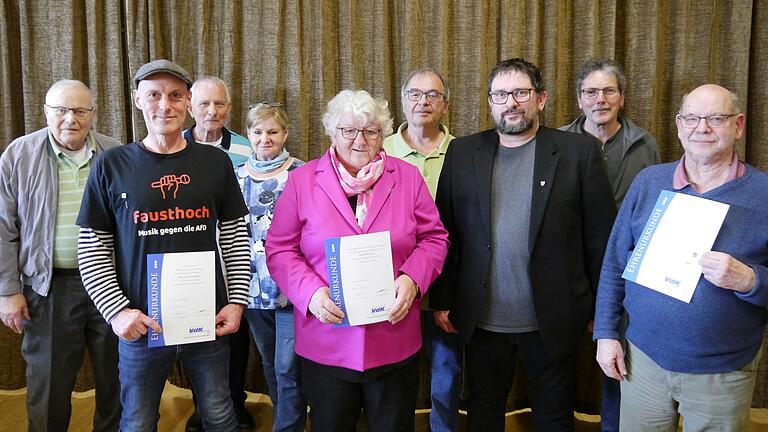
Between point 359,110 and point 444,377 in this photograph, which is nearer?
point 359,110

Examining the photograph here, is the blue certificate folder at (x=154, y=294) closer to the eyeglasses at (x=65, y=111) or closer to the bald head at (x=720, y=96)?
the eyeglasses at (x=65, y=111)

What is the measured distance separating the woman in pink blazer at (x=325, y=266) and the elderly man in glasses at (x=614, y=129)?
40.1 inches

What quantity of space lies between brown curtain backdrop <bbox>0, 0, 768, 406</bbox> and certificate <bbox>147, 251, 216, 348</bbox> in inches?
54.2

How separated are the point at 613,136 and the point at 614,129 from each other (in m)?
0.04

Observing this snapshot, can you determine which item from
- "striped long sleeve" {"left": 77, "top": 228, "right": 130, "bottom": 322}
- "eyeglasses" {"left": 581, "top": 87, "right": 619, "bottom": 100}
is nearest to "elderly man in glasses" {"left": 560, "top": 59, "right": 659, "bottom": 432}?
"eyeglasses" {"left": 581, "top": 87, "right": 619, "bottom": 100}

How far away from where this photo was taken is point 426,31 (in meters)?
2.81

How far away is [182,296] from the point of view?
1.63m

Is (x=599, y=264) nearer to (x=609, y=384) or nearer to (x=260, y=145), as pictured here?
(x=609, y=384)

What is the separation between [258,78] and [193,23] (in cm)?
48

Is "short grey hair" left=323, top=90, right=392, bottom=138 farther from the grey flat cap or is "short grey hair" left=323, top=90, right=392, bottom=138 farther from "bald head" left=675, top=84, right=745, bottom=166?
"bald head" left=675, top=84, right=745, bottom=166

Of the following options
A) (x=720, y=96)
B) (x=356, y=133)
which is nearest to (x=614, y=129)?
(x=720, y=96)

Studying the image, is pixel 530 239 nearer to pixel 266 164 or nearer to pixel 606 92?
pixel 606 92

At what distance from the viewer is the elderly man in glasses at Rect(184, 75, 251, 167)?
2.50 m

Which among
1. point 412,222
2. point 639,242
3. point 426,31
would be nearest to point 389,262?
point 412,222
